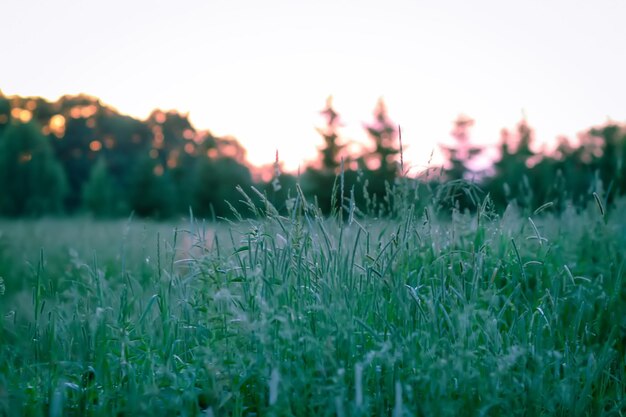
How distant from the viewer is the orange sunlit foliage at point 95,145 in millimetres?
43219

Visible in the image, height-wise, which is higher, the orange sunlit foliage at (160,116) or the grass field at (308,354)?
the orange sunlit foliage at (160,116)

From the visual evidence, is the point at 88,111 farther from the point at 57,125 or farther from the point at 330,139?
the point at 330,139

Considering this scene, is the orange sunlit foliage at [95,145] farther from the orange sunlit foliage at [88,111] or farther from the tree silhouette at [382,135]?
the tree silhouette at [382,135]

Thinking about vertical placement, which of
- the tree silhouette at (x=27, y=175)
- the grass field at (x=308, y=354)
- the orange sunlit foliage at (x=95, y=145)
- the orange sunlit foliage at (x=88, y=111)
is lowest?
the grass field at (x=308, y=354)

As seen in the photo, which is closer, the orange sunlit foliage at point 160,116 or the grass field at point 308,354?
the grass field at point 308,354

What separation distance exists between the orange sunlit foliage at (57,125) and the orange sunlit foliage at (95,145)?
247cm

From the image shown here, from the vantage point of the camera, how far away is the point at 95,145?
43406mm

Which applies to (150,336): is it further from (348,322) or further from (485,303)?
(485,303)

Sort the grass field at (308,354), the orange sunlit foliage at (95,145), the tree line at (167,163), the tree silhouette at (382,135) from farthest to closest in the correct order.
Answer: the orange sunlit foliage at (95,145), the tree silhouette at (382,135), the tree line at (167,163), the grass field at (308,354)

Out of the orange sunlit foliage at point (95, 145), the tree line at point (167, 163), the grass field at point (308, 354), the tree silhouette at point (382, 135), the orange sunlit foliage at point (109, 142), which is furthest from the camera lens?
the orange sunlit foliage at point (109, 142)

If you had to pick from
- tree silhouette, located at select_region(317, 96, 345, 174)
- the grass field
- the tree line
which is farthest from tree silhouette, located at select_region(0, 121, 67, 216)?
the grass field

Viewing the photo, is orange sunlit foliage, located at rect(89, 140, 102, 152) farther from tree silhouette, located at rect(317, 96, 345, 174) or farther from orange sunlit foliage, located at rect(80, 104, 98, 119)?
tree silhouette, located at rect(317, 96, 345, 174)

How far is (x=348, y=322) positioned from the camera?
6.21 feet

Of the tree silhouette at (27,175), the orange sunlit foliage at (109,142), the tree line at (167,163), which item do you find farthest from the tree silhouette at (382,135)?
the orange sunlit foliage at (109,142)
